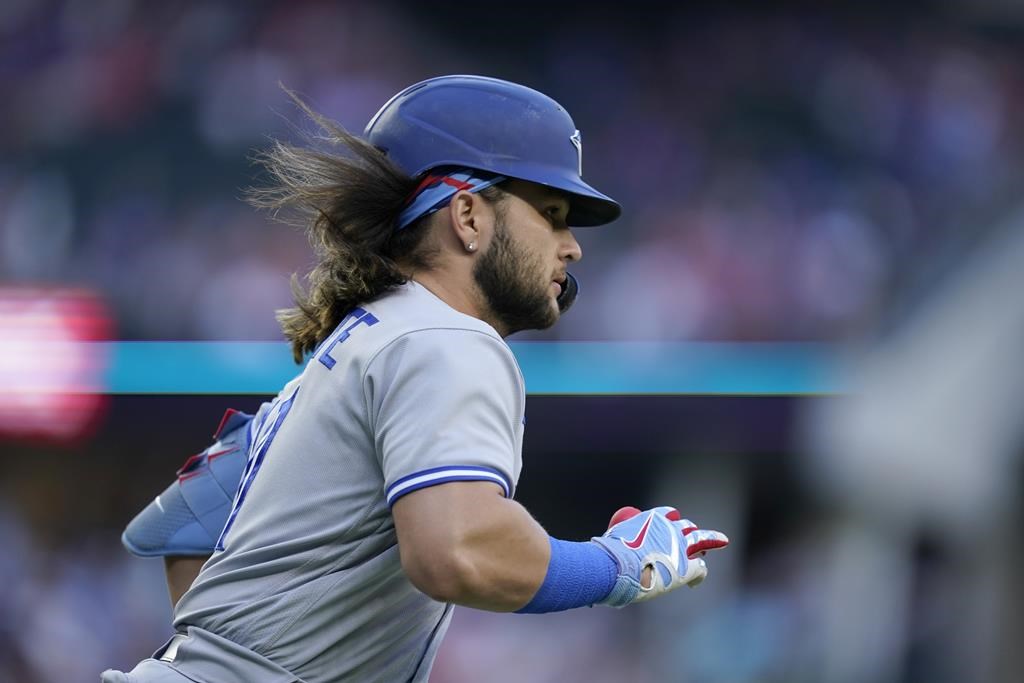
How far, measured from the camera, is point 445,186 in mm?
2076

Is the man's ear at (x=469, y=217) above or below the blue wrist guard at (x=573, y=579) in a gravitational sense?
above

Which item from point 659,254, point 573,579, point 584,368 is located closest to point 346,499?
point 573,579

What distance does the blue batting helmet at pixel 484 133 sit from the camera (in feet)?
6.81

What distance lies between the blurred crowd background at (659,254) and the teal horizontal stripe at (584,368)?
7cm

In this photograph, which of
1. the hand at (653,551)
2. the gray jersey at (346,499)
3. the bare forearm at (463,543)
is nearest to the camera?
the bare forearm at (463,543)

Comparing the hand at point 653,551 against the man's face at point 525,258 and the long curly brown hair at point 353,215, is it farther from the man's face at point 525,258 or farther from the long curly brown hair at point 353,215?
the long curly brown hair at point 353,215

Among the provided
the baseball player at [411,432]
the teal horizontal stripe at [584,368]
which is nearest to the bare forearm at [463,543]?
the baseball player at [411,432]

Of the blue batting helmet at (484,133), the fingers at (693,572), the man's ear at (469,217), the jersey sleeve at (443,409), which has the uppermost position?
the blue batting helmet at (484,133)

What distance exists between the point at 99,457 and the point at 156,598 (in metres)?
0.60

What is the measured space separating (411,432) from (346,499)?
8.4 inches

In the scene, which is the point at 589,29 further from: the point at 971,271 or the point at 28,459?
the point at 28,459

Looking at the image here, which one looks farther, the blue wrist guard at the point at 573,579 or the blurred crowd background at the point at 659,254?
the blurred crowd background at the point at 659,254

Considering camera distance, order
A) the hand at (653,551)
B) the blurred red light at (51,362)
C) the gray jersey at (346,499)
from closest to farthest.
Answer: the gray jersey at (346,499) < the hand at (653,551) < the blurred red light at (51,362)

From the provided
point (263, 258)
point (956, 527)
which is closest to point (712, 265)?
point (956, 527)
